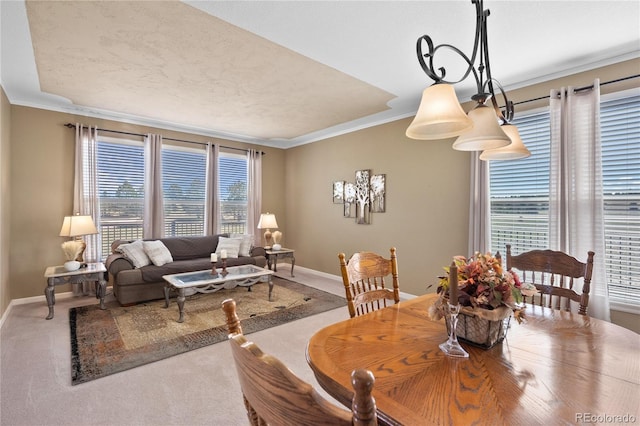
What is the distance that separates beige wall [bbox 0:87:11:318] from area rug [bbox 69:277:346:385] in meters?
0.80

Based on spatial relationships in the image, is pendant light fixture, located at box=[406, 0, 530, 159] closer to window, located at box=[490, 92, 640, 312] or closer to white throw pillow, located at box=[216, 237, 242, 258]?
window, located at box=[490, 92, 640, 312]

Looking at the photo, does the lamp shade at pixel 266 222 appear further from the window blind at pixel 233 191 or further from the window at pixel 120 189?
the window at pixel 120 189

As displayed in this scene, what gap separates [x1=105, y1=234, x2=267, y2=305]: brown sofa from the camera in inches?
156

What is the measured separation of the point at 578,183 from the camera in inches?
111

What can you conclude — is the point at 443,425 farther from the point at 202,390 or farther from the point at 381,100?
the point at 381,100

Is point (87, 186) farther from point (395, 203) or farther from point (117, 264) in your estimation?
point (395, 203)

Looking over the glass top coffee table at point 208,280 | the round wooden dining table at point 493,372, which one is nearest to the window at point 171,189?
the glass top coffee table at point 208,280

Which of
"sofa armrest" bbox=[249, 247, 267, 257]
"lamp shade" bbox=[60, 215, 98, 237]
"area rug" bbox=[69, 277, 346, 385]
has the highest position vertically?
"lamp shade" bbox=[60, 215, 98, 237]

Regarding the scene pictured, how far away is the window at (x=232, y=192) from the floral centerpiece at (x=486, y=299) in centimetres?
525

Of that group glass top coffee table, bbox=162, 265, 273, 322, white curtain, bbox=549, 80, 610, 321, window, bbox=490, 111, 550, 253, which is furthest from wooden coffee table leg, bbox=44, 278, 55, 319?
white curtain, bbox=549, 80, 610, 321

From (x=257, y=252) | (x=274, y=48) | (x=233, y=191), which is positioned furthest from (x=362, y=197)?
(x=274, y=48)

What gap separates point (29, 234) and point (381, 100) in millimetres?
5108

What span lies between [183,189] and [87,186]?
1.38 metres

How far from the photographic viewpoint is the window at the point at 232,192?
5961 mm
